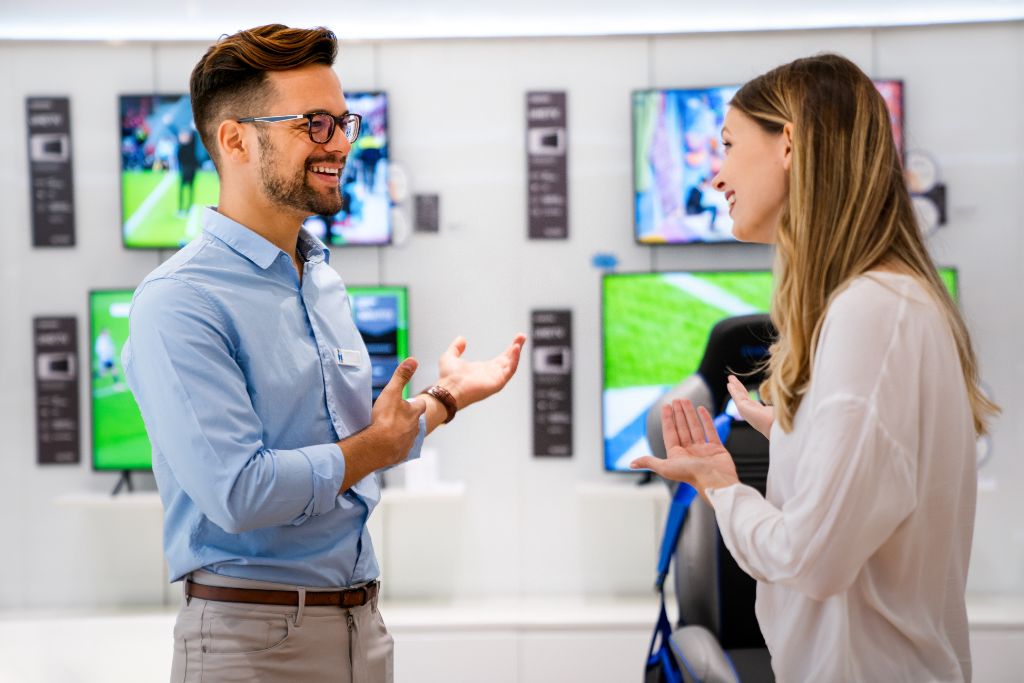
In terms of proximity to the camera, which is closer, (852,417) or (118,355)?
(852,417)

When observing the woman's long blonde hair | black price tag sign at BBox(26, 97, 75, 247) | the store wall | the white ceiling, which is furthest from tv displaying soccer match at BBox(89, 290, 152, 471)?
the woman's long blonde hair

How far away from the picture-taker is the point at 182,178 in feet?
12.4

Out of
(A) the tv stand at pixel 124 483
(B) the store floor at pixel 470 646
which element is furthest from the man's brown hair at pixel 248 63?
(A) the tv stand at pixel 124 483

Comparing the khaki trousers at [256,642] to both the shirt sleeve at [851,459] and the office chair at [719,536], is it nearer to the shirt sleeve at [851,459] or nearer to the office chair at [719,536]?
the shirt sleeve at [851,459]

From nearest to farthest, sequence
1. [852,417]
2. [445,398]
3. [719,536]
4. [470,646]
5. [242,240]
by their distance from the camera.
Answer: [852,417]
[242,240]
[445,398]
[719,536]
[470,646]

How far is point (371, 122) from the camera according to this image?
381cm

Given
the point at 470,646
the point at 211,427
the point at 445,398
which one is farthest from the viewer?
the point at 470,646

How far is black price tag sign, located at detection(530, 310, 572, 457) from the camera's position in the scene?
12.7ft

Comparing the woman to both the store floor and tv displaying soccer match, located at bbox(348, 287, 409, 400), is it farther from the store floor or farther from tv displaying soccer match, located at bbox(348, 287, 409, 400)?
tv displaying soccer match, located at bbox(348, 287, 409, 400)

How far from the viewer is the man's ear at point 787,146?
1395mm

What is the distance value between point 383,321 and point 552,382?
717mm

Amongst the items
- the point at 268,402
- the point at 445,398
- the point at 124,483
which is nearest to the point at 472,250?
the point at 124,483

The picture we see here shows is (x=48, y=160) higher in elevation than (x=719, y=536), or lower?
higher

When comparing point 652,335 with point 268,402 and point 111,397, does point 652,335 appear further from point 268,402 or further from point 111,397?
point 268,402
